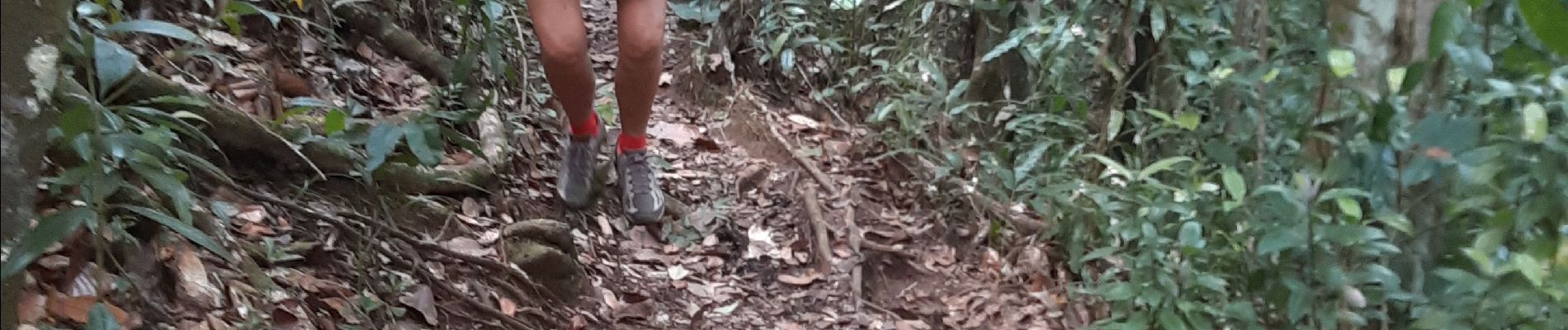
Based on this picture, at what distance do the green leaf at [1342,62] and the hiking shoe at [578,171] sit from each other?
1646 millimetres

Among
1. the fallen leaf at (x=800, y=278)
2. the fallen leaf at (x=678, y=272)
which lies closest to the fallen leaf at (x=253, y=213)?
the fallen leaf at (x=678, y=272)

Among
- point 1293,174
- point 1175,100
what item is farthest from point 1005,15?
point 1293,174

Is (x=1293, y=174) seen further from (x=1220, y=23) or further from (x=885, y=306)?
(x=885, y=306)

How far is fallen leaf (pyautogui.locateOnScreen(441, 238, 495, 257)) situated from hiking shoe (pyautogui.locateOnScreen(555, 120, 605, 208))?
0.42 metres

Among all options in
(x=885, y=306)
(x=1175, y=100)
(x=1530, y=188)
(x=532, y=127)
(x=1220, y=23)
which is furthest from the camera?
(x=532, y=127)

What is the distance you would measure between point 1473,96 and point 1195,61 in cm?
58

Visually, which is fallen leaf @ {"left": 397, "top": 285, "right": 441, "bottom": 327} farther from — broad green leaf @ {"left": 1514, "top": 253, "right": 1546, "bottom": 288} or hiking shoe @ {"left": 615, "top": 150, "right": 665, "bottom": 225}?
broad green leaf @ {"left": 1514, "top": 253, "right": 1546, "bottom": 288}

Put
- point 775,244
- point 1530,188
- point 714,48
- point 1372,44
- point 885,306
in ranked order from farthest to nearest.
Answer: point 714,48
point 775,244
point 885,306
point 1372,44
point 1530,188

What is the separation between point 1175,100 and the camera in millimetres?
2389

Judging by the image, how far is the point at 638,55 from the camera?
7.83 feet

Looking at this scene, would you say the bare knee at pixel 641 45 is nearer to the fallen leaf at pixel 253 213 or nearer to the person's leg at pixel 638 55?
the person's leg at pixel 638 55

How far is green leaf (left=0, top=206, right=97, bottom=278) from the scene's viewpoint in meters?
0.85

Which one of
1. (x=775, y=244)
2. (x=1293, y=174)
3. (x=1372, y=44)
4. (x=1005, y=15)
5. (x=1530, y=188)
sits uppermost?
(x=1372, y=44)

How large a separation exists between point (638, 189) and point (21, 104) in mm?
1931
